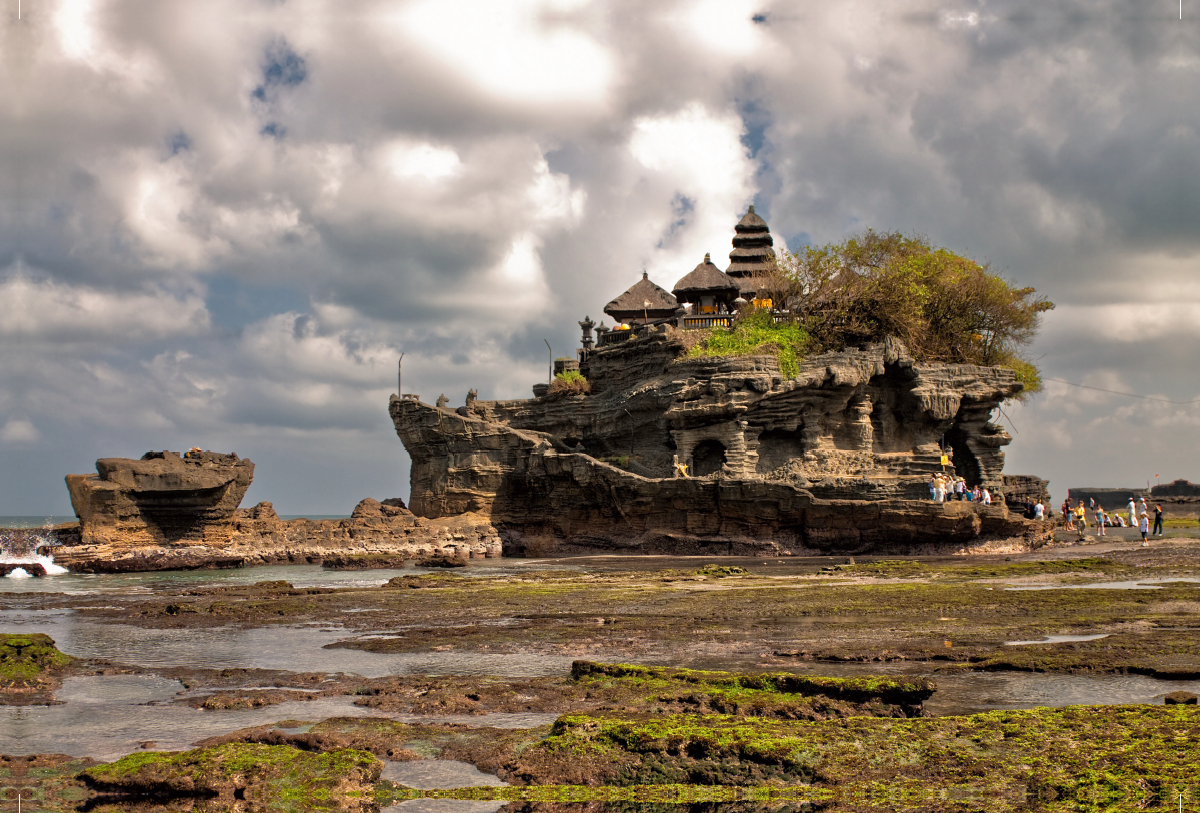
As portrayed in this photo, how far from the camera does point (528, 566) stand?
100ft

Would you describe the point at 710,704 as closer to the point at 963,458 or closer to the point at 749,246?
the point at 963,458

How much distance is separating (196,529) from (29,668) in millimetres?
26699

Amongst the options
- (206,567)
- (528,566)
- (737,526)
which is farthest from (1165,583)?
(206,567)

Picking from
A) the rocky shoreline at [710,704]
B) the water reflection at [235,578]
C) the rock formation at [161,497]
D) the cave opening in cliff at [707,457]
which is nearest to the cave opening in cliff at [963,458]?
the cave opening in cliff at [707,457]

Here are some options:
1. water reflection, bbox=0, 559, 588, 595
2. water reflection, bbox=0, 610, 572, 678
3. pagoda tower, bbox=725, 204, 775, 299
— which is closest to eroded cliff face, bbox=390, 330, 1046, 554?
water reflection, bbox=0, 559, 588, 595

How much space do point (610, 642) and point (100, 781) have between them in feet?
23.5

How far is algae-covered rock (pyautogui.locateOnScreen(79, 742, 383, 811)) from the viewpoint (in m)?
5.28

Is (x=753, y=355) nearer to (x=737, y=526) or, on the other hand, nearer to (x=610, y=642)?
(x=737, y=526)

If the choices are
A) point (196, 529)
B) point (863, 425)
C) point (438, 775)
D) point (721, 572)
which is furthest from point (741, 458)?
point (438, 775)

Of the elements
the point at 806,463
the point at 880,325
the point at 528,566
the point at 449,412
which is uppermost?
the point at 880,325

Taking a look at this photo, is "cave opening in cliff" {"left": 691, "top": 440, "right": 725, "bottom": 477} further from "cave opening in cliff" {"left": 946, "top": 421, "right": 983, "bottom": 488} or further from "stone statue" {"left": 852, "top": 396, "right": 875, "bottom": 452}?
"cave opening in cliff" {"left": 946, "top": 421, "right": 983, "bottom": 488}

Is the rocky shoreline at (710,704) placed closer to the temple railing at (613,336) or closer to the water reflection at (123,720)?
the water reflection at (123,720)

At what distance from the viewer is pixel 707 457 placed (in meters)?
36.1

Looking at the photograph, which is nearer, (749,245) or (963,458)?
(963,458)
